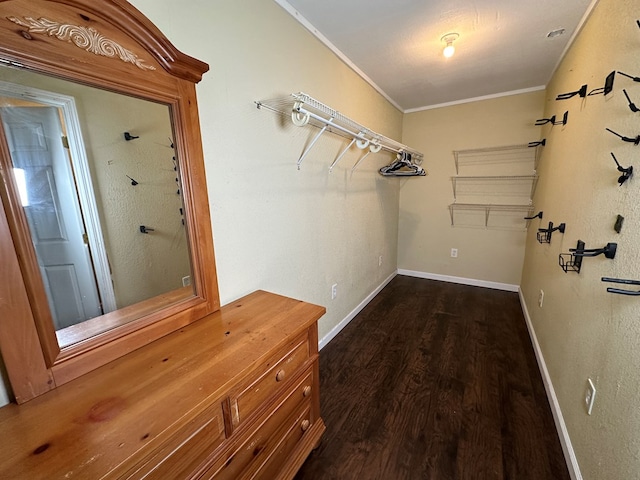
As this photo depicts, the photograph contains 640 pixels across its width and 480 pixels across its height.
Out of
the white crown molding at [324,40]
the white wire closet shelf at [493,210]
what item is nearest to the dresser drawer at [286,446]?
the white crown molding at [324,40]

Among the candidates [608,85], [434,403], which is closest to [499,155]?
[608,85]

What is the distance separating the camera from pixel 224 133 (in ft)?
4.04

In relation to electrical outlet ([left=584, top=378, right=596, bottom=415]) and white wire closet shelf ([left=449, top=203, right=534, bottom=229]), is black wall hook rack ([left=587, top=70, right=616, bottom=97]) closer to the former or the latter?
electrical outlet ([left=584, top=378, right=596, bottom=415])

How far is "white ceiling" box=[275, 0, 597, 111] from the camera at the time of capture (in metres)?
1.54

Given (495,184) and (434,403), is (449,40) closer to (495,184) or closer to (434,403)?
(495,184)

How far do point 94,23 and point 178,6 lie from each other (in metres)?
0.37

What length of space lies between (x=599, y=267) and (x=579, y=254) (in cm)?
10

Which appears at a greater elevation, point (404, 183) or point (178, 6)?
point (178, 6)

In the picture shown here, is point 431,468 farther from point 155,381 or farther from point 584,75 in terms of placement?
point 584,75

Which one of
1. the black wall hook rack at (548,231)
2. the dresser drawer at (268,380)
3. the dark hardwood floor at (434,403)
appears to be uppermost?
the black wall hook rack at (548,231)

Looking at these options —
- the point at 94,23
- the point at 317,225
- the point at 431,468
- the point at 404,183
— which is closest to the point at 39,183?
the point at 94,23

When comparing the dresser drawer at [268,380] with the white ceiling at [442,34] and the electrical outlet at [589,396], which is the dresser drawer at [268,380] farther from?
the white ceiling at [442,34]

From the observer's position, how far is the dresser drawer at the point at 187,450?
63 cm

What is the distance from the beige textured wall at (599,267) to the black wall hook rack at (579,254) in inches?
1.3
